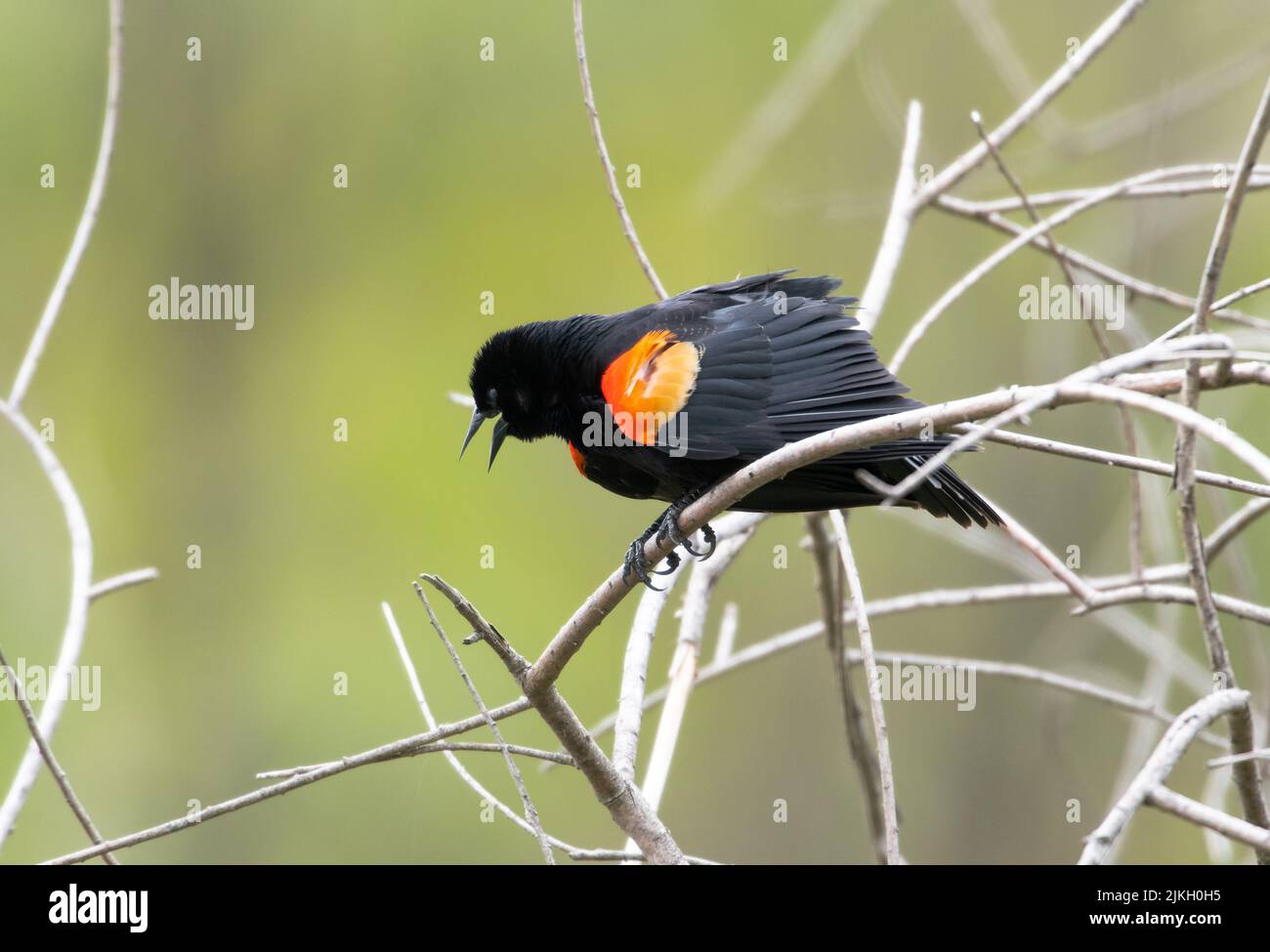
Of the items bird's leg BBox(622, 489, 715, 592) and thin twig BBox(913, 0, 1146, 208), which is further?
thin twig BBox(913, 0, 1146, 208)

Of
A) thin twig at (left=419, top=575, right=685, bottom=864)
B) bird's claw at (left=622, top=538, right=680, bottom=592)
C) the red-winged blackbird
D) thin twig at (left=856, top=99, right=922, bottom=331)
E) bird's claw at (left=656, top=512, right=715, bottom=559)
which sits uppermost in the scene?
thin twig at (left=856, top=99, right=922, bottom=331)

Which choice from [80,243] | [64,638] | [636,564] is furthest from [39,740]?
[636,564]

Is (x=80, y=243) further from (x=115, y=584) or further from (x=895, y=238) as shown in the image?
(x=895, y=238)

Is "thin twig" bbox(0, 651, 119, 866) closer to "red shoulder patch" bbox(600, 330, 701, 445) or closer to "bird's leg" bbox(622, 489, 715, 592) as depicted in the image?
"bird's leg" bbox(622, 489, 715, 592)

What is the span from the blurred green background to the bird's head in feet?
14.4

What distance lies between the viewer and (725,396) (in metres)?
2.96

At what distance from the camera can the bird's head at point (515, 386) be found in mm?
3527

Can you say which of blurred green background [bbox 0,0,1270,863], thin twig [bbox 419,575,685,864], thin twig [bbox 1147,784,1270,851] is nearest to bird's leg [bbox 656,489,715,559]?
thin twig [bbox 419,575,685,864]

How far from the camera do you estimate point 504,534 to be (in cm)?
861

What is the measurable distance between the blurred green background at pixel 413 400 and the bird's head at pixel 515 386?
440cm

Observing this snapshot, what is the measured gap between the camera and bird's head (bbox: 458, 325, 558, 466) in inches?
139

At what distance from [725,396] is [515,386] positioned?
84cm

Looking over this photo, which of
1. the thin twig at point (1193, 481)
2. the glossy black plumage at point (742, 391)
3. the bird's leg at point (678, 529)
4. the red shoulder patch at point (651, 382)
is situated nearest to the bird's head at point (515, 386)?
the glossy black plumage at point (742, 391)
